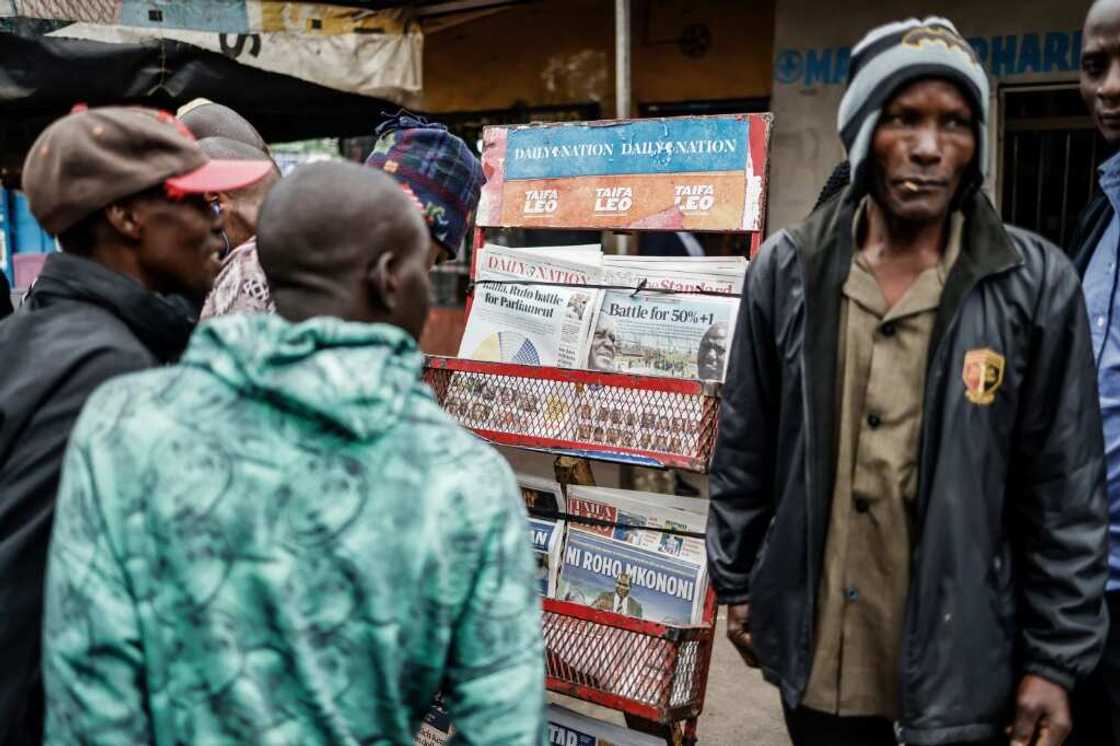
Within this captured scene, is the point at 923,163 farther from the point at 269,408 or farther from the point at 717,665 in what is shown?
the point at 717,665

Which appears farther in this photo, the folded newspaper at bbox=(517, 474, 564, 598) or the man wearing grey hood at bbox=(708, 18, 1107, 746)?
the folded newspaper at bbox=(517, 474, 564, 598)

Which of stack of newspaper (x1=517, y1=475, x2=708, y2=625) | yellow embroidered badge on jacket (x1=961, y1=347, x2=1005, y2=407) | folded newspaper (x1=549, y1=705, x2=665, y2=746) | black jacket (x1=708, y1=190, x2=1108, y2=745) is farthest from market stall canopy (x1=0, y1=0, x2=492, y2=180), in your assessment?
yellow embroidered badge on jacket (x1=961, y1=347, x2=1005, y2=407)

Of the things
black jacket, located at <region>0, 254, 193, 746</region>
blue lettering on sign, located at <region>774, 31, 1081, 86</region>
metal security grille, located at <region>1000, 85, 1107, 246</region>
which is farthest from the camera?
metal security grille, located at <region>1000, 85, 1107, 246</region>

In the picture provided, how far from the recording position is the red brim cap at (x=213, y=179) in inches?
69.2

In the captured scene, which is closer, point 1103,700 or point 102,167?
point 102,167

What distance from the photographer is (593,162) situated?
3.09 metres

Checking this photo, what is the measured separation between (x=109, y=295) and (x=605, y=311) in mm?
1503

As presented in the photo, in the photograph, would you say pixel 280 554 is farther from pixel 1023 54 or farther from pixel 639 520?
pixel 1023 54

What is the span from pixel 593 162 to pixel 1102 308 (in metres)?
1.41

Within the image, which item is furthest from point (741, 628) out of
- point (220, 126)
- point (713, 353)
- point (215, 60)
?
point (215, 60)

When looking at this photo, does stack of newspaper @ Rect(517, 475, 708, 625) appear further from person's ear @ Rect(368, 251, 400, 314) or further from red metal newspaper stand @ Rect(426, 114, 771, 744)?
person's ear @ Rect(368, 251, 400, 314)

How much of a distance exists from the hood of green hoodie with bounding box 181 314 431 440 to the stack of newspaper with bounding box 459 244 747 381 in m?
1.67

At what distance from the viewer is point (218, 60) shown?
518cm

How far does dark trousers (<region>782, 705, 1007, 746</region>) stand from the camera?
195 centimetres
